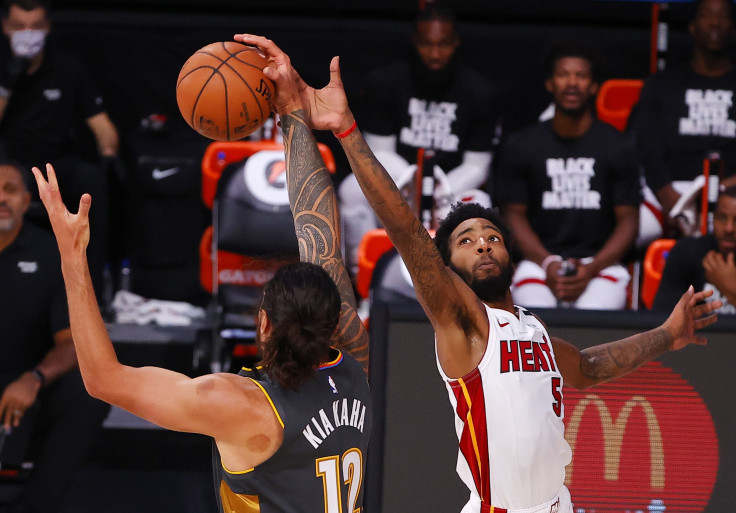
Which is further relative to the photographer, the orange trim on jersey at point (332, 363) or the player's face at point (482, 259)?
the player's face at point (482, 259)

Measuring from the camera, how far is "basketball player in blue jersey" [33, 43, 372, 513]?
7.86ft

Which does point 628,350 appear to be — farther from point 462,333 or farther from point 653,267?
point 653,267

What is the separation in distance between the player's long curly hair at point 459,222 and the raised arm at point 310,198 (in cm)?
48

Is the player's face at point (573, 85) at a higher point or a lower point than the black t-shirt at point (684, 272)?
higher

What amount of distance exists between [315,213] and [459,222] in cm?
58

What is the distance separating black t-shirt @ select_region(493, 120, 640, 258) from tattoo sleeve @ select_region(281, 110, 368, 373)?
2988 millimetres

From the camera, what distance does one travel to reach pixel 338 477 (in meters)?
2.71

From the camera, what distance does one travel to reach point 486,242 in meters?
3.38

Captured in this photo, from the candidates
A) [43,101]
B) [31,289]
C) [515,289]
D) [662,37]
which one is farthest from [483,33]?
[31,289]

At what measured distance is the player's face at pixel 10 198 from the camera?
511 cm

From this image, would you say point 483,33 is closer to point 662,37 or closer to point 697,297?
point 662,37

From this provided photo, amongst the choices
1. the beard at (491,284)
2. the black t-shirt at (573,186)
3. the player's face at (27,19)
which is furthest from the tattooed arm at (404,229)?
the player's face at (27,19)

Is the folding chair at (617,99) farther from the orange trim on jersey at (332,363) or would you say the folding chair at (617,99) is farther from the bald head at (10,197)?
the orange trim on jersey at (332,363)

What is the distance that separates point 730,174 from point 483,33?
6.90 feet
